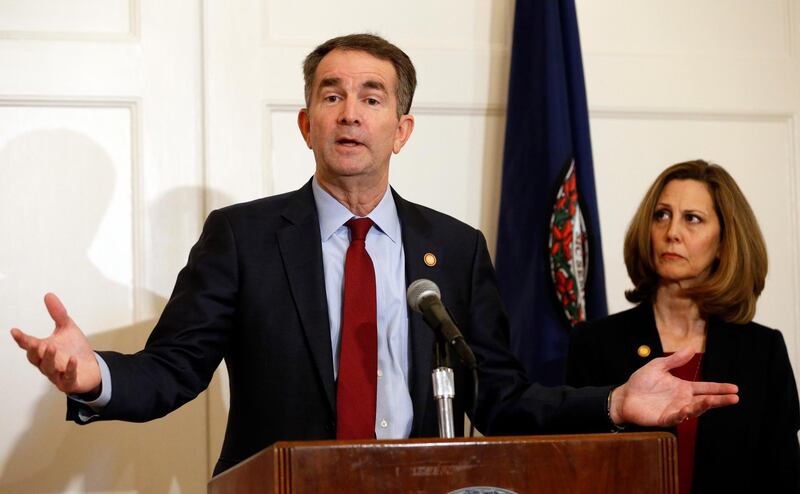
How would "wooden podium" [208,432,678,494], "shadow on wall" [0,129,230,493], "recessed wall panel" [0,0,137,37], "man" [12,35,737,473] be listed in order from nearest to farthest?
"wooden podium" [208,432,678,494] < "man" [12,35,737,473] < "shadow on wall" [0,129,230,493] < "recessed wall panel" [0,0,137,37]

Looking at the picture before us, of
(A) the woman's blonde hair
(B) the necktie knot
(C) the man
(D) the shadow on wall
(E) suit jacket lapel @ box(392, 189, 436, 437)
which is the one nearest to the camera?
(C) the man

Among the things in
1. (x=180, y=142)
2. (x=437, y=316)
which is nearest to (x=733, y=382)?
(x=437, y=316)

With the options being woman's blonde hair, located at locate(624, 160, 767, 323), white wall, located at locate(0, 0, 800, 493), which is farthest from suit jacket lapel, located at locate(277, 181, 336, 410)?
woman's blonde hair, located at locate(624, 160, 767, 323)

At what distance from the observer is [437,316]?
190 centimetres

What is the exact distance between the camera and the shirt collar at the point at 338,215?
252cm

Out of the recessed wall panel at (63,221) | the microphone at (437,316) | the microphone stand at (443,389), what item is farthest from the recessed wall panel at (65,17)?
the microphone stand at (443,389)

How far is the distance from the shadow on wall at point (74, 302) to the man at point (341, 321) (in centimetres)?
101

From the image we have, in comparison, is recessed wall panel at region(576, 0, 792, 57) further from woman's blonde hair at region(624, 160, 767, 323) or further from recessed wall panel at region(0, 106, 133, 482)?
recessed wall panel at region(0, 106, 133, 482)

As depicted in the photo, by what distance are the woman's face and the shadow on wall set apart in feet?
4.68

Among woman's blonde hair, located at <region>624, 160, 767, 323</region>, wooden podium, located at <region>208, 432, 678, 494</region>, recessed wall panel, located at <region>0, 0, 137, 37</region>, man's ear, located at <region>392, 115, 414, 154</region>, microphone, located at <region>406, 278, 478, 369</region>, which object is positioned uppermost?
recessed wall panel, located at <region>0, 0, 137, 37</region>

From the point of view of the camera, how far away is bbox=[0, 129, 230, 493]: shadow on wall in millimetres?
3293

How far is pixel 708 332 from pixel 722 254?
24 centimetres

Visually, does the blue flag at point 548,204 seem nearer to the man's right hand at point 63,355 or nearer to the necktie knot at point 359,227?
the necktie knot at point 359,227

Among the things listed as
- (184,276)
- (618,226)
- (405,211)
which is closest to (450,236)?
(405,211)
